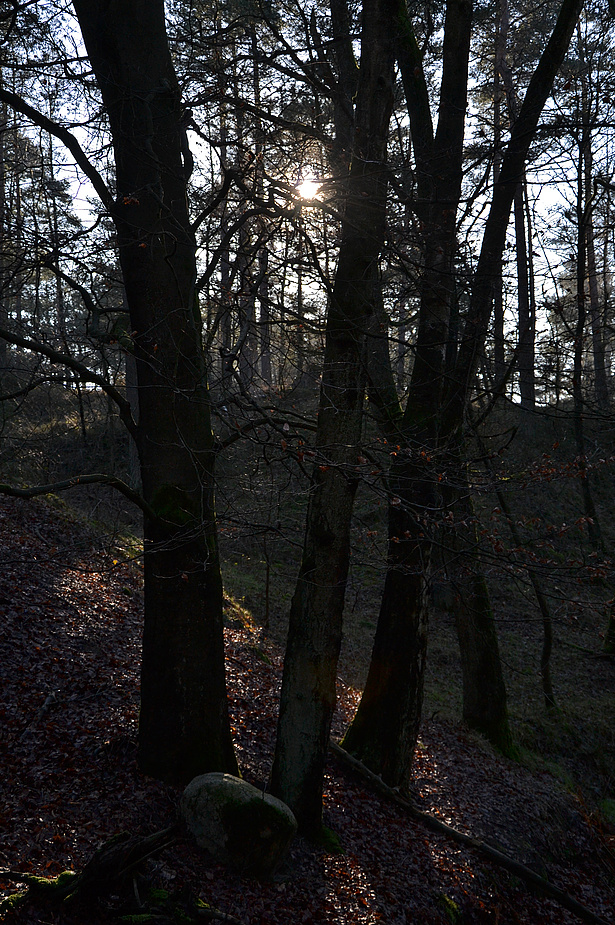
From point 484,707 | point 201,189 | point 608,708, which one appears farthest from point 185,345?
point 608,708

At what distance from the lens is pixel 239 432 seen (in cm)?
518

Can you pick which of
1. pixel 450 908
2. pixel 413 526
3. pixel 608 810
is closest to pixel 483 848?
pixel 450 908

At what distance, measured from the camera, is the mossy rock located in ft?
16.5

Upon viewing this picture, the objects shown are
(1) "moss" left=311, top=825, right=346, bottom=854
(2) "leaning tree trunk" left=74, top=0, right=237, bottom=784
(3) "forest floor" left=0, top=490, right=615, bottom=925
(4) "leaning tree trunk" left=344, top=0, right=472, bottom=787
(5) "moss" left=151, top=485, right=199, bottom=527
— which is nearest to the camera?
(3) "forest floor" left=0, top=490, right=615, bottom=925

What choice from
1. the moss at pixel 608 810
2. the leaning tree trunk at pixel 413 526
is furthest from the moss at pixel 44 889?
the moss at pixel 608 810

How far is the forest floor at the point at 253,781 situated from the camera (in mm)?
4789

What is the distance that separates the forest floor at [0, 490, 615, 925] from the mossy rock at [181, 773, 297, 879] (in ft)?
0.40

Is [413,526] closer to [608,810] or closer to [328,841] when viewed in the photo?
[328,841]

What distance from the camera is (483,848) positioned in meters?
6.65

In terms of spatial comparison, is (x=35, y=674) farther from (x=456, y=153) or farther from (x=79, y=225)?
(x=456, y=153)

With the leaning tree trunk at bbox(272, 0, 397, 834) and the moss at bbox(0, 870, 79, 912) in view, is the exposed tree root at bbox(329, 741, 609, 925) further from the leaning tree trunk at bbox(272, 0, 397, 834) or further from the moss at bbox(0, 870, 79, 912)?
the moss at bbox(0, 870, 79, 912)

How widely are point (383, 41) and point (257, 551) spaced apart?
495 inches

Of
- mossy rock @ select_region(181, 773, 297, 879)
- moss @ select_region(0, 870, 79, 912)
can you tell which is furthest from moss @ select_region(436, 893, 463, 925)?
moss @ select_region(0, 870, 79, 912)

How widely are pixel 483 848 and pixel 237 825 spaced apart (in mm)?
3169
